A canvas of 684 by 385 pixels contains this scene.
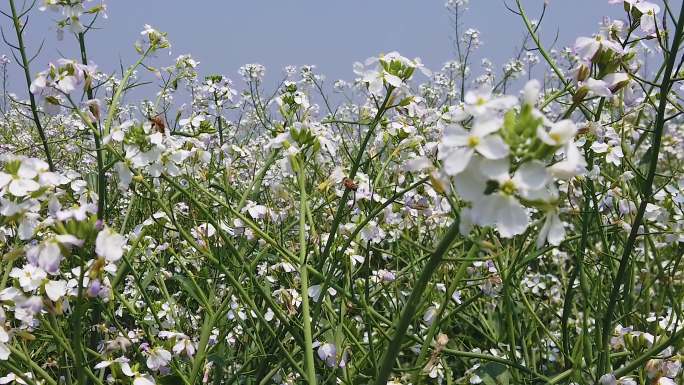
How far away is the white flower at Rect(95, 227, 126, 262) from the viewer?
1.17 m

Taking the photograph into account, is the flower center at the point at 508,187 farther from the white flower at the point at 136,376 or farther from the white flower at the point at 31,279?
the white flower at the point at 136,376

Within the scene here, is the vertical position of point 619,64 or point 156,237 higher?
point 156,237

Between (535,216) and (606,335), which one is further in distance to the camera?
(535,216)

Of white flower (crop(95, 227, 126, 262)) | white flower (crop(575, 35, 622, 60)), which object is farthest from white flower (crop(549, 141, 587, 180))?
white flower (crop(95, 227, 126, 262))

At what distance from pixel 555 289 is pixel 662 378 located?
1.79 metres

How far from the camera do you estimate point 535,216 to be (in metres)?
4.00

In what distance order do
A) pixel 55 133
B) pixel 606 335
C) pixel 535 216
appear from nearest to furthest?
pixel 606 335 < pixel 535 216 < pixel 55 133

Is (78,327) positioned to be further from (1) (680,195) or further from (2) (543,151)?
(1) (680,195)

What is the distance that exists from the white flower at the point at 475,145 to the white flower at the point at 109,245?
67cm

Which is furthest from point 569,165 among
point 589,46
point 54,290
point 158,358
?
point 158,358

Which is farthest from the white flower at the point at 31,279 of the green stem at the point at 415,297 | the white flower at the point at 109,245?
the green stem at the point at 415,297

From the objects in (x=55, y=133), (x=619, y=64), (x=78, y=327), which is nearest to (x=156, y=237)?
(x=78, y=327)

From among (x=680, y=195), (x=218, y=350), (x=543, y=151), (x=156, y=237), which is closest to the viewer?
(x=543, y=151)

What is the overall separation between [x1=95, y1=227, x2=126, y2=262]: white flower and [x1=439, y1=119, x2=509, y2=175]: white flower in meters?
0.67
